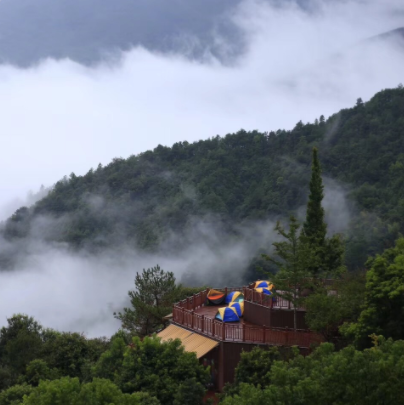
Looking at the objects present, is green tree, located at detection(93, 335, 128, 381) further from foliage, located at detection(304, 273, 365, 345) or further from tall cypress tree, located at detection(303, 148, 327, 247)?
tall cypress tree, located at detection(303, 148, 327, 247)

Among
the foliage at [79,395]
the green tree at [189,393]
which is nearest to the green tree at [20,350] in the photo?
the green tree at [189,393]

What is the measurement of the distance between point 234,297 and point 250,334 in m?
4.85

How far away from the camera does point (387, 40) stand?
5458 inches

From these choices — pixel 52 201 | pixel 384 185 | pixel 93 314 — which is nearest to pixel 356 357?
pixel 384 185

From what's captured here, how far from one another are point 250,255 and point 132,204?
2699cm

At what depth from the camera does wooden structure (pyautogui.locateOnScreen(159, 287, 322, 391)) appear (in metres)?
19.7

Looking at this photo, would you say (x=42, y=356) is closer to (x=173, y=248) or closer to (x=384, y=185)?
(x=384, y=185)

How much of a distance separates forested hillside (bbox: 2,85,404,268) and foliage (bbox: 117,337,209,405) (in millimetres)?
45523

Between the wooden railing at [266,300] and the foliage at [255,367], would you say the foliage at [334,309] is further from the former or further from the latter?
the foliage at [255,367]

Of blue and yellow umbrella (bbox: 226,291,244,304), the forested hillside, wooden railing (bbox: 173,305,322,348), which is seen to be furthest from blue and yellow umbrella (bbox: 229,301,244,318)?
the forested hillside

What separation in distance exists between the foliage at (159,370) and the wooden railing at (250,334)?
7.05 feet

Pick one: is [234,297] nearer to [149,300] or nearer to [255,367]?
[149,300]

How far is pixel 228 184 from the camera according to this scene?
9094cm

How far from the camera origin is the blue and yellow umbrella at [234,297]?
24.7m
